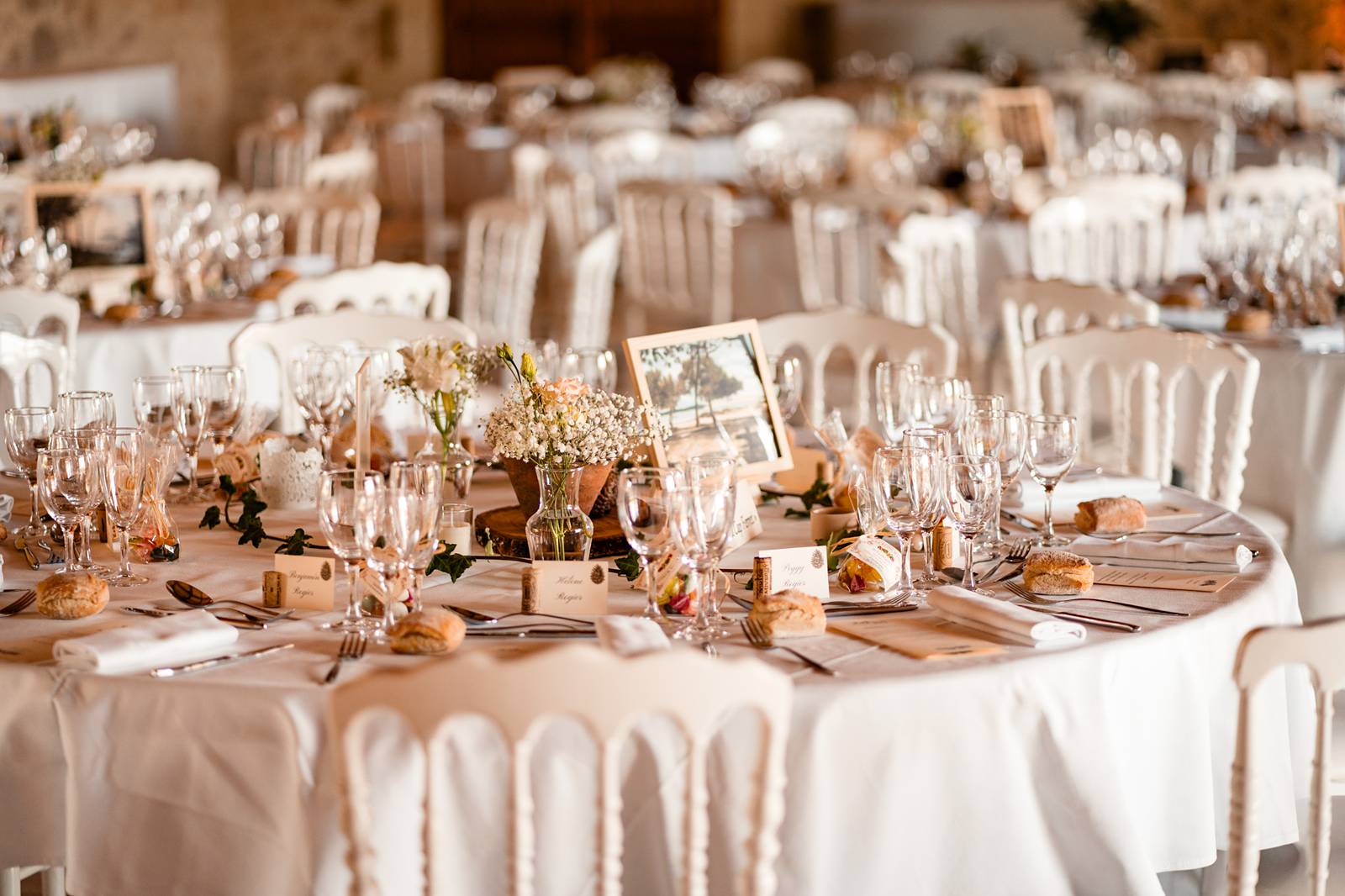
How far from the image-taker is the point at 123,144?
7098 millimetres

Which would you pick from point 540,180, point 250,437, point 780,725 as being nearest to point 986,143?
point 540,180

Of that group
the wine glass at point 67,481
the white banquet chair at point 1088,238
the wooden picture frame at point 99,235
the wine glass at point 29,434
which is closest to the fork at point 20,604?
the wine glass at point 67,481

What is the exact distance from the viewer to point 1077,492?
2787 mm

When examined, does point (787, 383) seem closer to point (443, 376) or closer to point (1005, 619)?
point (443, 376)

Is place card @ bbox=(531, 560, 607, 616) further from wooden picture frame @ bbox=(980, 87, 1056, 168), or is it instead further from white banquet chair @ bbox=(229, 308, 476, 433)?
wooden picture frame @ bbox=(980, 87, 1056, 168)

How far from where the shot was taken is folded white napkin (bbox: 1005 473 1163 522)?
109 inches

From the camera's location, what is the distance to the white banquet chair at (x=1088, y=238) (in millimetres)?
5477

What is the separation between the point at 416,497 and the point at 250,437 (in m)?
1.10

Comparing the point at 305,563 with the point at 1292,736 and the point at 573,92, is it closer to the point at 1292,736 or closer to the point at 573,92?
the point at 1292,736

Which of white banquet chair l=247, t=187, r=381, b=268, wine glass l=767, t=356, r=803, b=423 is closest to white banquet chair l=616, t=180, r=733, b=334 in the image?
white banquet chair l=247, t=187, r=381, b=268

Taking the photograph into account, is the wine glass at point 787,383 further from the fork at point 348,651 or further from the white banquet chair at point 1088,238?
the white banquet chair at point 1088,238

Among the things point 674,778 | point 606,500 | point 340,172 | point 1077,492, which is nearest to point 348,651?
point 674,778

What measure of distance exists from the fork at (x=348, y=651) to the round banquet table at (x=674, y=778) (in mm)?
17

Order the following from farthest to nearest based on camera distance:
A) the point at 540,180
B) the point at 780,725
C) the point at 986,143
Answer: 1. the point at 540,180
2. the point at 986,143
3. the point at 780,725
